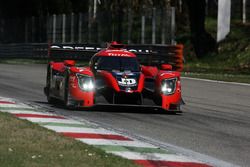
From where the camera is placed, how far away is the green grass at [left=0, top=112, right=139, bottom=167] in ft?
26.0

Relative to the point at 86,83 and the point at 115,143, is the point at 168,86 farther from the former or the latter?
the point at 115,143

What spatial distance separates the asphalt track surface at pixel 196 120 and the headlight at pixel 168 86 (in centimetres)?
46

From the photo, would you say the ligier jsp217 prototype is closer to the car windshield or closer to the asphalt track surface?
the car windshield

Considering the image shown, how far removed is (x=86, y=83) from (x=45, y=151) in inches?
224

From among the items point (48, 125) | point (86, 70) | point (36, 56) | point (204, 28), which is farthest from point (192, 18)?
point (48, 125)

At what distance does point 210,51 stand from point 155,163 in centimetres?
2925

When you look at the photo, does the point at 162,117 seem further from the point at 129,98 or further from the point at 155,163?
the point at 155,163

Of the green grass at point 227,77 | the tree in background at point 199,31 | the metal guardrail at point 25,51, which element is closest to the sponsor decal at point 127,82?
the green grass at point 227,77

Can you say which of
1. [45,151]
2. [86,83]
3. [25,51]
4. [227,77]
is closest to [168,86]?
[86,83]

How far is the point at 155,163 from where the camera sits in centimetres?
834

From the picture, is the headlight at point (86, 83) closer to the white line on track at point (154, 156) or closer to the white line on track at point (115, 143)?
the white line on track at point (115, 143)

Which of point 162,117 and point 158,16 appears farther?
point 158,16

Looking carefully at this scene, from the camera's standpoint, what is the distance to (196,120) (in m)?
13.6

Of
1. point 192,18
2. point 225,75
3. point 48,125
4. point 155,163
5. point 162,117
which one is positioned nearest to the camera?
point 155,163
